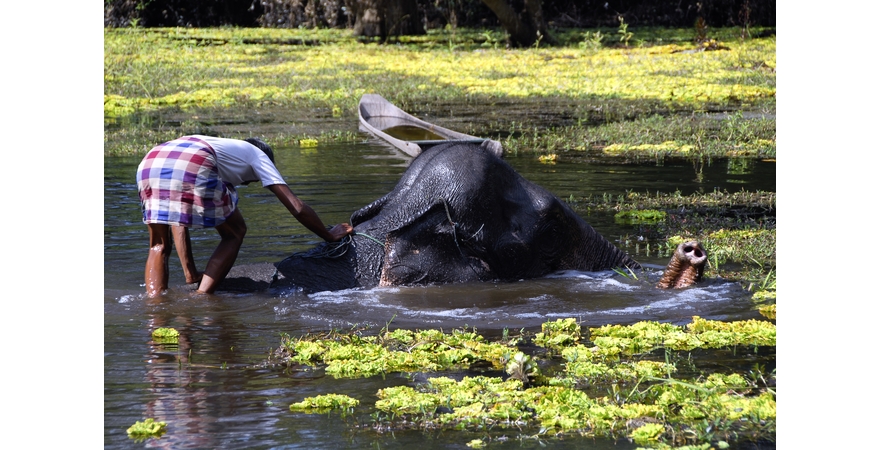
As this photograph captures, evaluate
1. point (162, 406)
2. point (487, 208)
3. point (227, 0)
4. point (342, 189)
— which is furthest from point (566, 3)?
point (162, 406)

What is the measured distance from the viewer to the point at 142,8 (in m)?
34.6

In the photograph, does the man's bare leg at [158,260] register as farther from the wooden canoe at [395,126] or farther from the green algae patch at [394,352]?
the wooden canoe at [395,126]

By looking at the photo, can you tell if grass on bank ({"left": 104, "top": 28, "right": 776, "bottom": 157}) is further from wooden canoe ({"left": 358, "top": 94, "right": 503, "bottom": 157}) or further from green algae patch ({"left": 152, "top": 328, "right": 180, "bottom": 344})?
green algae patch ({"left": 152, "top": 328, "right": 180, "bottom": 344})

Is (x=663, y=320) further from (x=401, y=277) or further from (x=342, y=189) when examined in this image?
(x=342, y=189)

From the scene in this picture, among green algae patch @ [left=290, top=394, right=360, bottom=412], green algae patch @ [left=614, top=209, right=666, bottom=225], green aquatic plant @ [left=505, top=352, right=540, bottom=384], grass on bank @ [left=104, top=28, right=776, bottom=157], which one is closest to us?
green algae patch @ [left=290, top=394, right=360, bottom=412]

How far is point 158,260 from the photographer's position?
630 cm

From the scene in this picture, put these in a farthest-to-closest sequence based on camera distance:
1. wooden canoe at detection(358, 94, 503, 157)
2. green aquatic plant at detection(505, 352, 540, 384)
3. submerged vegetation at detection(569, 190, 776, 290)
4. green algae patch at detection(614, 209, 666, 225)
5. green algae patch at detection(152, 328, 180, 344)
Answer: wooden canoe at detection(358, 94, 503, 157) < green algae patch at detection(614, 209, 666, 225) < submerged vegetation at detection(569, 190, 776, 290) < green algae patch at detection(152, 328, 180, 344) < green aquatic plant at detection(505, 352, 540, 384)

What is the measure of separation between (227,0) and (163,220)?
105 ft

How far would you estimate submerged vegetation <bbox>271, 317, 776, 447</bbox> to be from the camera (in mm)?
4078

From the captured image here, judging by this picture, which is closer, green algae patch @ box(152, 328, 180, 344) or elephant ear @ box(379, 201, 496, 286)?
green algae patch @ box(152, 328, 180, 344)

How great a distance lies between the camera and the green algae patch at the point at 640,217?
8633mm

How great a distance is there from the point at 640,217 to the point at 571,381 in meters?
4.33

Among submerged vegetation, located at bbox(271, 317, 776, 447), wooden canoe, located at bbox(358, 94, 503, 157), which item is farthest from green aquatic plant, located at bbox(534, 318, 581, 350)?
wooden canoe, located at bbox(358, 94, 503, 157)

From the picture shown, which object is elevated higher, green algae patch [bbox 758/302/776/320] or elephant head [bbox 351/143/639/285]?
elephant head [bbox 351/143/639/285]
